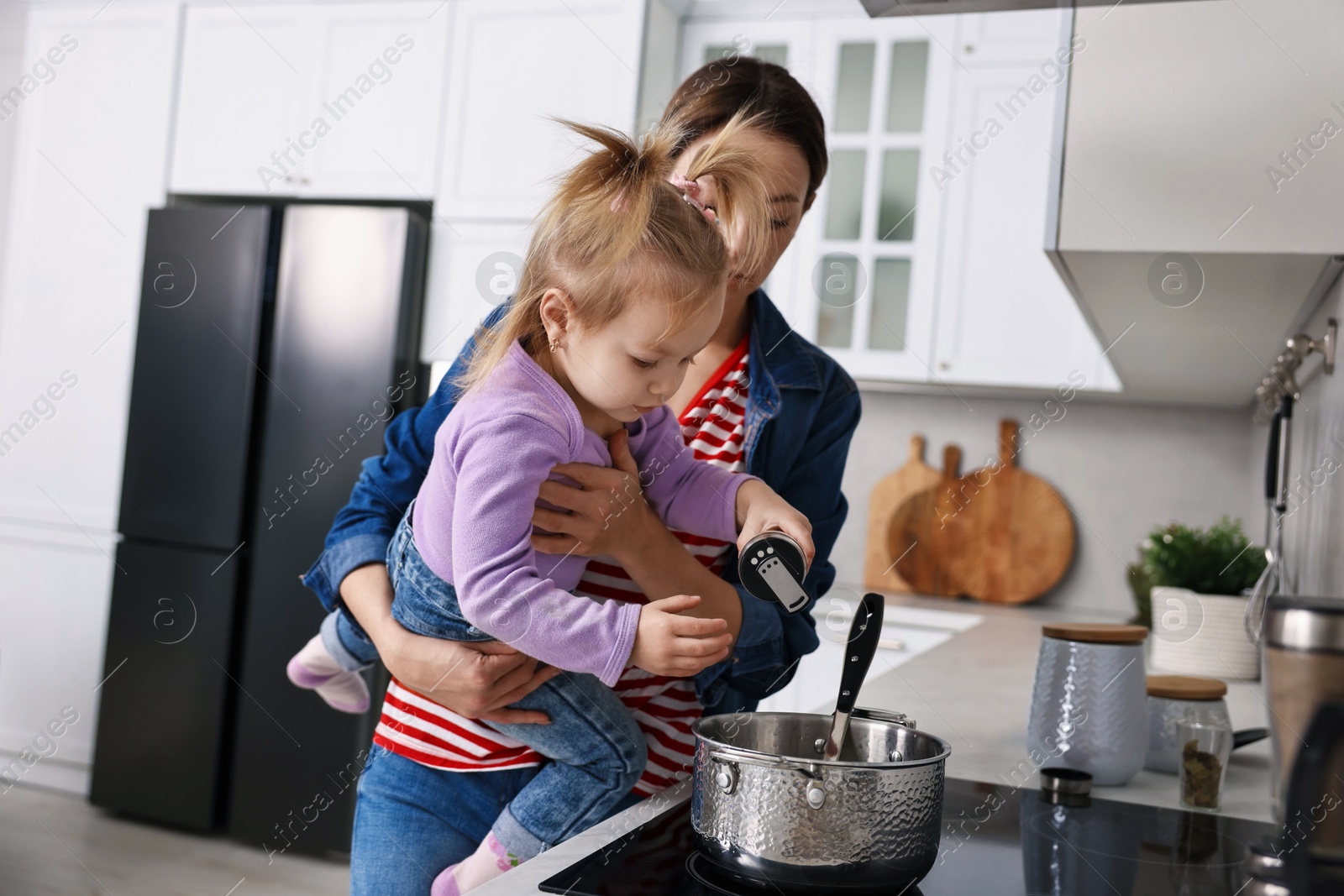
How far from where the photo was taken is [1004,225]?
8.87ft

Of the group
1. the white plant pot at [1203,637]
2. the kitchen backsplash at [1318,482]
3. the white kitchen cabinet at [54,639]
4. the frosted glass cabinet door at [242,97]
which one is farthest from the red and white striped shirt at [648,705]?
the white kitchen cabinet at [54,639]

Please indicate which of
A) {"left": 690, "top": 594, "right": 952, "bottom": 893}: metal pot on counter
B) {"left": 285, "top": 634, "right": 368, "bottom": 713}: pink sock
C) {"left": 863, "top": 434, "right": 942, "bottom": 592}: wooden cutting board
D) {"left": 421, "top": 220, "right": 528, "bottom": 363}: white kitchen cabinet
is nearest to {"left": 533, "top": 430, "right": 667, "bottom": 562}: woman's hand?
{"left": 690, "top": 594, "right": 952, "bottom": 893}: metal pot on counter

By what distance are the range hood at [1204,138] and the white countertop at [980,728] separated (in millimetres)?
538

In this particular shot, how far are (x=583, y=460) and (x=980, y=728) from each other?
720mm

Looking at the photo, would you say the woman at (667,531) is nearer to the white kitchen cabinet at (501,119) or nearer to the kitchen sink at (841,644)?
the kitchen sink at (841,644)

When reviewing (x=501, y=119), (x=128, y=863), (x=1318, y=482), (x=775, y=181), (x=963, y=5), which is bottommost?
(x=128, y=863)

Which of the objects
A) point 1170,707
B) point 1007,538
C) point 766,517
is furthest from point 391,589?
point 1007,538

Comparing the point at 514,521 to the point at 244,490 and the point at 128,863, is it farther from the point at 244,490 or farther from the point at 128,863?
the point at 128,863

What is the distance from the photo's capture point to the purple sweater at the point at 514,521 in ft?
2.39

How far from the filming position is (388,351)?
269 cm

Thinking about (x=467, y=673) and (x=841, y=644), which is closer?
(x=467, y=673)

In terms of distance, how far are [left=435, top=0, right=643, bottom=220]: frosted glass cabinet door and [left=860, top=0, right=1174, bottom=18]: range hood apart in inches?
67.2

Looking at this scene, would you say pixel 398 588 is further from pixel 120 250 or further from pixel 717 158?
pixel 120 250

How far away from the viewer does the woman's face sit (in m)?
0.94
